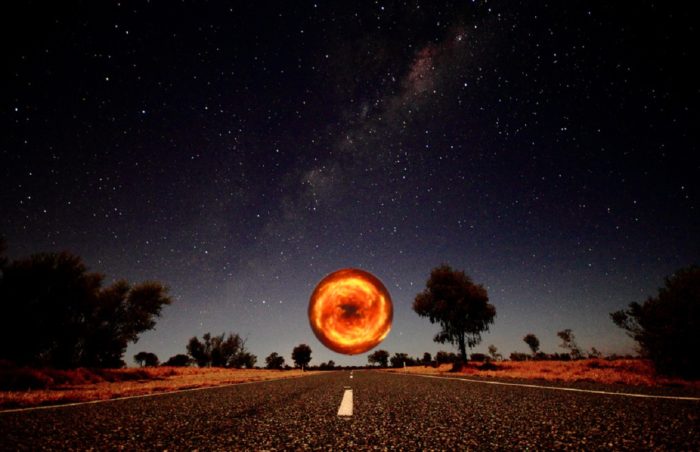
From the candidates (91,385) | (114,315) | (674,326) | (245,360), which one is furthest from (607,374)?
(245,360)

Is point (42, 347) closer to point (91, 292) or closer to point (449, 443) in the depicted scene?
point (91, 292)

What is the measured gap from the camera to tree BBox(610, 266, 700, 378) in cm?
1191

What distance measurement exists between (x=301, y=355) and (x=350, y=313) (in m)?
82.3

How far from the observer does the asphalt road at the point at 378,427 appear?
221 cm

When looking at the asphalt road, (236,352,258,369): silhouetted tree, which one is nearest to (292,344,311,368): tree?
(236,352,258,369): silhouetted tree

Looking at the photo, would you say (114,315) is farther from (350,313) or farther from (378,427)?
(378,427)

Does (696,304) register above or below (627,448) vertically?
above

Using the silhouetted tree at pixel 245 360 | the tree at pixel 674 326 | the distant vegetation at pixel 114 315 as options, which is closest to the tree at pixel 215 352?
the silhouetted tree at pixel 245 360

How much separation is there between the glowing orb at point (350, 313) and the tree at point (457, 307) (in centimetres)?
1371

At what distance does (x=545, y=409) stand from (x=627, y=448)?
1.81m

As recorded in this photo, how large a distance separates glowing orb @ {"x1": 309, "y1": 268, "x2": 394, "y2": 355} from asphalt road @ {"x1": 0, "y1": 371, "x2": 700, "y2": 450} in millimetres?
18978

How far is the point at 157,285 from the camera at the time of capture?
102 ft

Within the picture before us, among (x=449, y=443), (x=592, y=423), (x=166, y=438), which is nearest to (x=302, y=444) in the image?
(x=449, y=443)

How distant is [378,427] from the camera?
2.79 m
